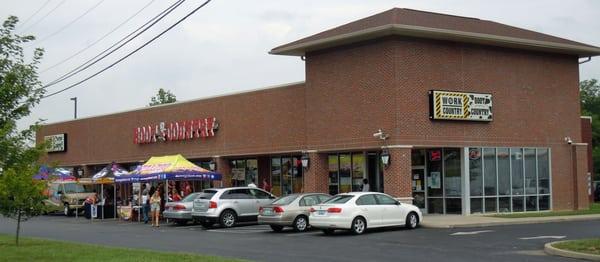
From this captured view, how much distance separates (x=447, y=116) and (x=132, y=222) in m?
15.4

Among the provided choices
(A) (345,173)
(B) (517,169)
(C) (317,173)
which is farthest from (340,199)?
(B) (517,169)

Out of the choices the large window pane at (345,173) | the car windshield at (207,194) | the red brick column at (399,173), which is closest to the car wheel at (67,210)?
the car windshield at (207,194)

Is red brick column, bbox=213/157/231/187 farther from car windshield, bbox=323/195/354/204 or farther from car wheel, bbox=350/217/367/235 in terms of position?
car wheel, bbox=350/217/367/235

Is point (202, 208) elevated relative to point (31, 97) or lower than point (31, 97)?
lower

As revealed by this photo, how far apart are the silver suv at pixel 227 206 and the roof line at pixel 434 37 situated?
689 cm

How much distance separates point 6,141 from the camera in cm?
1853

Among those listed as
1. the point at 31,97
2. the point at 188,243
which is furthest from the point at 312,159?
the point at 31,97

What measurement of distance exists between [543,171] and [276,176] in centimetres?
1328

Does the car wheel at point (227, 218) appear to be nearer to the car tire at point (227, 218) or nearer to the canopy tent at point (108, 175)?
the car tire at point (227, 218)

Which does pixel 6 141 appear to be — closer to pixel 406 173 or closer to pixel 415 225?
pixel 415 225

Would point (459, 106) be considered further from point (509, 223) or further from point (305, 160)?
point (305, 160)

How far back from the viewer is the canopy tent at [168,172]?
111 feet

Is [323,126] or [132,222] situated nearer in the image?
[323,126]

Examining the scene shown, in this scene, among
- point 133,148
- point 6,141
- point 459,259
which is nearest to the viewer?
point 459,259
